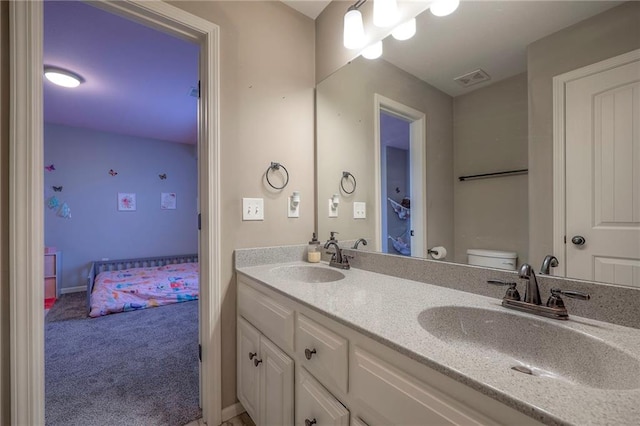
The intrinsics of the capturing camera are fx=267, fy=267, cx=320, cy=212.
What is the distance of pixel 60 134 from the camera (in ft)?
12.4

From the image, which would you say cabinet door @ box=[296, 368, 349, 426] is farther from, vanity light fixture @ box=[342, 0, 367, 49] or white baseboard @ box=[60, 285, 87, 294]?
white baseboard @ box=[60, 285, 87, 294]

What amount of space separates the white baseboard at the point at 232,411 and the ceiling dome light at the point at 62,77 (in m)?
2.94

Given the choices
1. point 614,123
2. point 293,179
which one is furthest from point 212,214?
point 614,123

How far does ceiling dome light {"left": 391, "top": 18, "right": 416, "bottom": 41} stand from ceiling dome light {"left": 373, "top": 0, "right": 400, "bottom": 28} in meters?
0.04

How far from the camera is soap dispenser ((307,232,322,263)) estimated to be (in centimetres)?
168

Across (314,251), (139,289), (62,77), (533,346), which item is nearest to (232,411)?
(314,251)

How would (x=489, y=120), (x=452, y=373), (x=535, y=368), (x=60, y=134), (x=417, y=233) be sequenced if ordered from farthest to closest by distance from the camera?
(x=60, y=134)
(x=417, y=233)
(x=489, y=120)
(x=535, y=368)
(x=452, y=373)

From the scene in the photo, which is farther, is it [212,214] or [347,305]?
[212,214]

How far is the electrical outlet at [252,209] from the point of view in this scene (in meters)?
1.52

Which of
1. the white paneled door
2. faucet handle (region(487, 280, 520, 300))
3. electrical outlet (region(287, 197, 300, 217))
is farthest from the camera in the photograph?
electrical outlet (region(287, 197, 300, 217))

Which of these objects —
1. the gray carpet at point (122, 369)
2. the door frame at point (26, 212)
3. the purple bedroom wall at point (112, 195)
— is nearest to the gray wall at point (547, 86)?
the door frame at point (26, 212)

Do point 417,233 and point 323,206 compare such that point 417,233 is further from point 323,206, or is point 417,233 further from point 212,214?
point 212,214

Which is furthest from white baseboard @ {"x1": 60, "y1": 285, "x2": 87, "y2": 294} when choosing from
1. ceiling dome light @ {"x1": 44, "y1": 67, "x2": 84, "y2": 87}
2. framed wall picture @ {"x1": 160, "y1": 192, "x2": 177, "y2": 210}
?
ceiling dome light @ {"x1": 44, "y1": 67, "x2": 84, "y2": 87}

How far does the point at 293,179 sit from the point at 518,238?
47.4 inches
